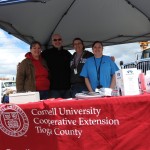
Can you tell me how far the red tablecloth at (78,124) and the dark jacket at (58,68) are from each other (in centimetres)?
Result: 181

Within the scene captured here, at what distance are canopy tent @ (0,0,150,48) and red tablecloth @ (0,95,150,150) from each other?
259 cm

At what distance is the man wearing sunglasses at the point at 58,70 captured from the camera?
480cm

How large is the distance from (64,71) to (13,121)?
1930 millimetres

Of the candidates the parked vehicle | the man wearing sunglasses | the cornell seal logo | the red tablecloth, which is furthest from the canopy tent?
the red tablecloth

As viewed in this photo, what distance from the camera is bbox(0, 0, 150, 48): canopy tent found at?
5.38 meters

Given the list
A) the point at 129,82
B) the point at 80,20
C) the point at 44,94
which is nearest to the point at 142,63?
the point at 80,20

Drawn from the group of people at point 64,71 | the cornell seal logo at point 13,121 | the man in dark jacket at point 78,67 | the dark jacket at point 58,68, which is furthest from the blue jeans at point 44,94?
the cornell seal logo at point 13,121

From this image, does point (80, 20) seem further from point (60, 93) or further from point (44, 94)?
point (44, 94)

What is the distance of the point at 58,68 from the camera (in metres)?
4.82

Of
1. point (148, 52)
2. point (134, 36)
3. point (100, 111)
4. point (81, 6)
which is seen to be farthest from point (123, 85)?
point (148, 52)

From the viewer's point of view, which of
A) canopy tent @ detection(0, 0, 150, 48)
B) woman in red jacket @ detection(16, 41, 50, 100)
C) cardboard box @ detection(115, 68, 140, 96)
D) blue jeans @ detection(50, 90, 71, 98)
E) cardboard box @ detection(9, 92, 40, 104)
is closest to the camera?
cardboard box @ detection(115, 68, 140, 96)

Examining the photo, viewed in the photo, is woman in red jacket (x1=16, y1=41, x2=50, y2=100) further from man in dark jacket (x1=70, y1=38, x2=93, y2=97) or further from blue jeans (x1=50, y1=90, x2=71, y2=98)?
man in dark jacket (x1=70, y1=38, x2=93, y2=97)

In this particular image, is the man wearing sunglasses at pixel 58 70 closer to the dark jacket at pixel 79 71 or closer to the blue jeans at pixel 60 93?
the blue jeans at pixel 60 93

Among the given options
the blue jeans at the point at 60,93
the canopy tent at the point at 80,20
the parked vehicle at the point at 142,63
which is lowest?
the blue jeans at the point at 60,93
